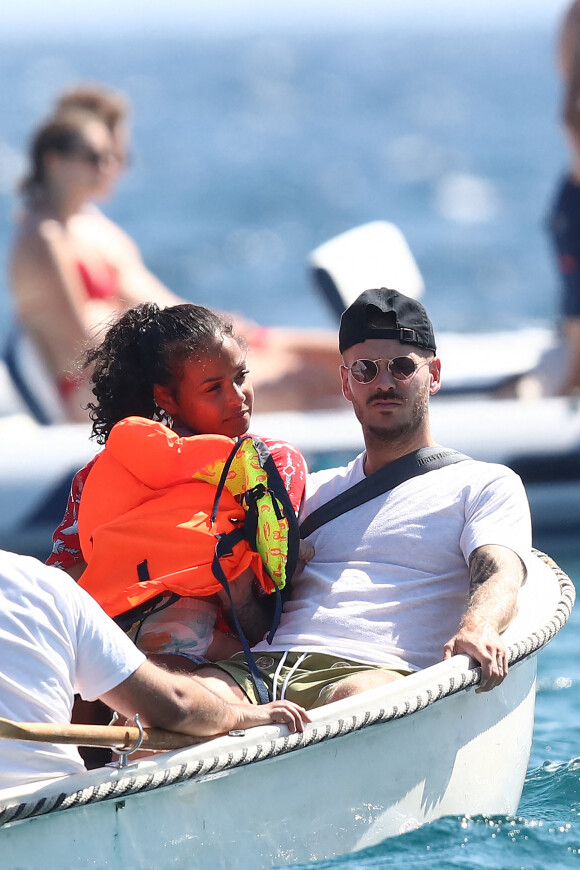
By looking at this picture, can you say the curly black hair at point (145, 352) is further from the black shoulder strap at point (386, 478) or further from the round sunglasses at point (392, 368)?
the black shoulder strap at point (386, 478)

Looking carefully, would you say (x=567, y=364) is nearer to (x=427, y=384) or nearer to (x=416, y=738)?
(x=427, y=384)

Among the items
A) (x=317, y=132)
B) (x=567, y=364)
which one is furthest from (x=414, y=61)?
(x=567, y=364)

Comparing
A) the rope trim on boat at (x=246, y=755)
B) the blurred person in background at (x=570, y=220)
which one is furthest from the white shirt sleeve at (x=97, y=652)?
the blurred person in background at (x=570, y=220)

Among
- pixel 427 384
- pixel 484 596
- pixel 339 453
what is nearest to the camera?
pixel 484 596

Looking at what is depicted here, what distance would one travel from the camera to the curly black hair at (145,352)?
126 inches

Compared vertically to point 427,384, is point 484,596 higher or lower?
lower

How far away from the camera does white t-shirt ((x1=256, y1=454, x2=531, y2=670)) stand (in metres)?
3.22

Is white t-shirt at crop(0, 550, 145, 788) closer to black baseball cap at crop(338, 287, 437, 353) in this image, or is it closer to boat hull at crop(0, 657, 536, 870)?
boat hull at crop(0, 657, 536, 870)

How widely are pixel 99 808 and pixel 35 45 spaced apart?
95.5 meters

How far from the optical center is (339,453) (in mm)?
5980

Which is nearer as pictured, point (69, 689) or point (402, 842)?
point (69, 689)

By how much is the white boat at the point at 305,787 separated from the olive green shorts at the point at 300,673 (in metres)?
0.16

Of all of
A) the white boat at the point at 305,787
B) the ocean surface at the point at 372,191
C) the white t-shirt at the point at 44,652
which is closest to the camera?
the white t-shirt at the point at 44,652

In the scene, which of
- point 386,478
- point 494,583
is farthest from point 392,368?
point 494,583
